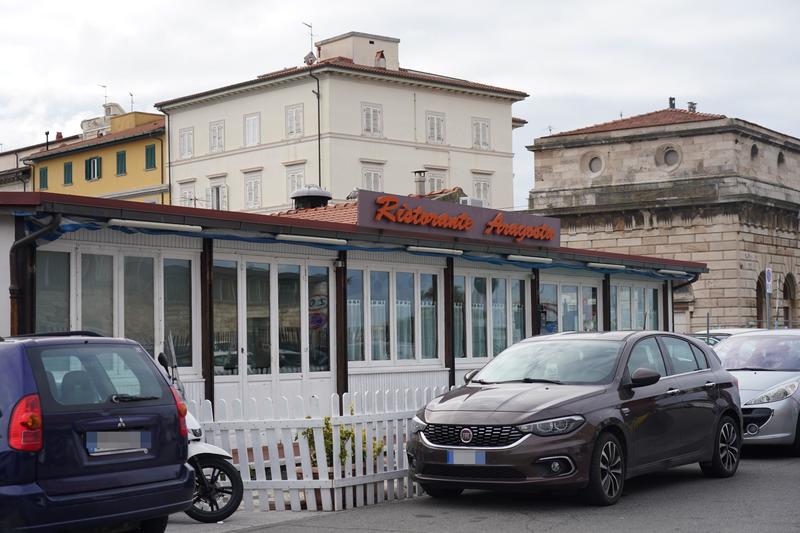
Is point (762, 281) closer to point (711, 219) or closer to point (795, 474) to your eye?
point (711, 219)

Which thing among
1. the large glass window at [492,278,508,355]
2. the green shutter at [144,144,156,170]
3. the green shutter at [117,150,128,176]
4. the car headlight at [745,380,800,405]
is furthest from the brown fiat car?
the green shutter at [117,150,128,176]

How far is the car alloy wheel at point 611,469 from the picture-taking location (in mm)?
11234

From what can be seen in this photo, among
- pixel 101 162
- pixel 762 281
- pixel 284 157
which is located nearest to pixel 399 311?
pixel 762 281

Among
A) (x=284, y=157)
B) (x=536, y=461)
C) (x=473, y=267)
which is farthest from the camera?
(x=284, y=157)

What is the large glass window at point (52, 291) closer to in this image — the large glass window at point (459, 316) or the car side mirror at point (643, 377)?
the car side mirror at point (643, 377)

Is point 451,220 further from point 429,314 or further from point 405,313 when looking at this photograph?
point 405,313

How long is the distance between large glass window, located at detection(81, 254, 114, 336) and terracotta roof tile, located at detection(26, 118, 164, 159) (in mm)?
57593

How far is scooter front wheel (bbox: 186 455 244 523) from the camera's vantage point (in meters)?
10.8

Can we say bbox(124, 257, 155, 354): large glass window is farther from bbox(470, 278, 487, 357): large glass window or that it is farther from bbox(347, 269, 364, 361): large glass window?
bbox(470, 278, 487, 357): large glass window

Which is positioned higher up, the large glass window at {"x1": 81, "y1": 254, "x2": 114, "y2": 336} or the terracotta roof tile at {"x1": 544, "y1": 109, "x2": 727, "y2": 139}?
the terracotta roof tile at {"x1": 544, "y1": 109, "x2": 727, "y2": 139}

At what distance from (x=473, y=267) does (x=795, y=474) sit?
9052mm

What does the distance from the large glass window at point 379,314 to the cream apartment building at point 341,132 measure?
4249 cm

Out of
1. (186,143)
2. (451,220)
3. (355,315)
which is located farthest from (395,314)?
(186,143)

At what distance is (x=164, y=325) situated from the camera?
16.0 meters
